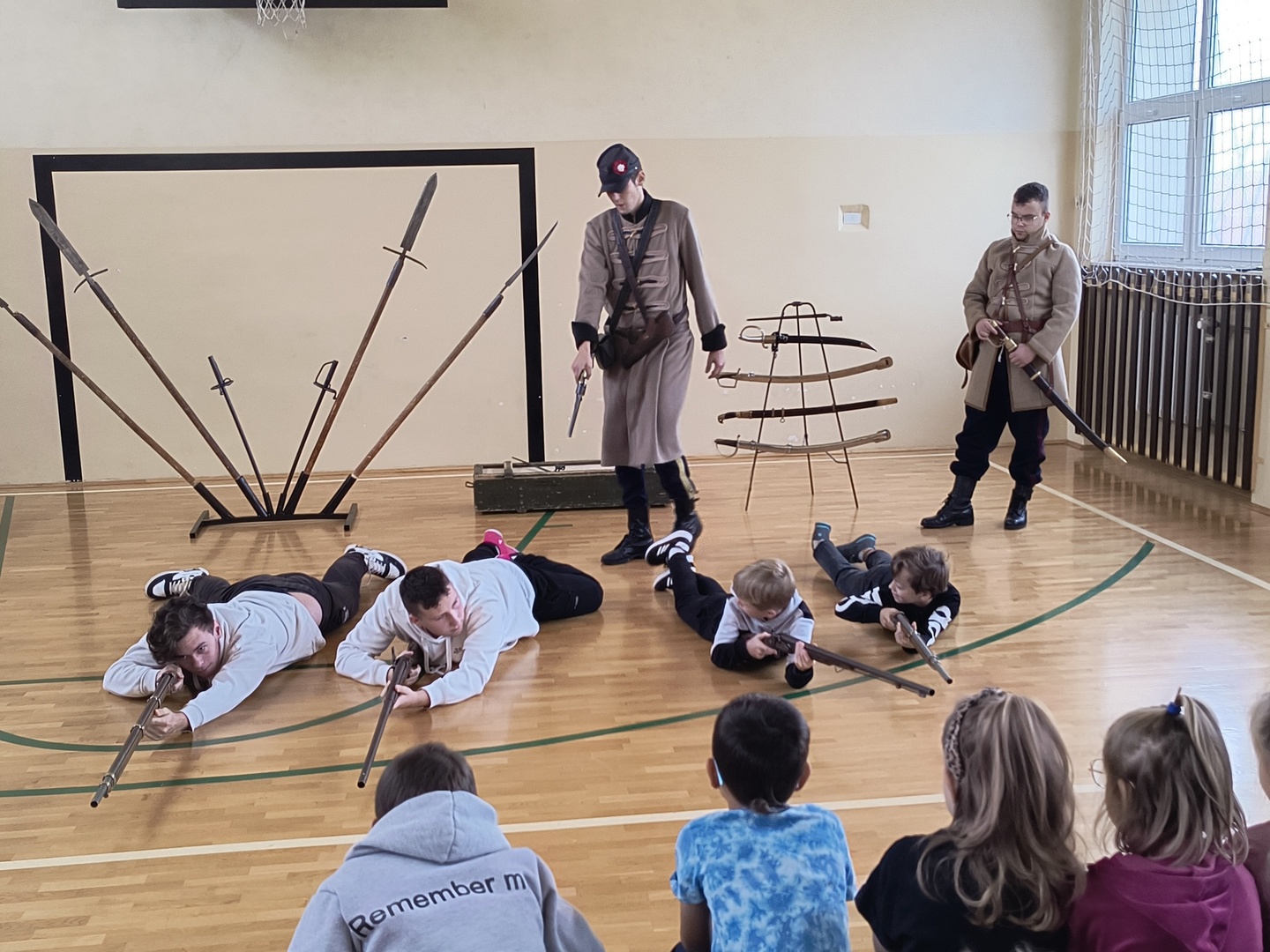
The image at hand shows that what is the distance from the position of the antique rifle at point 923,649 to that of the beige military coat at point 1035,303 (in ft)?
6.02

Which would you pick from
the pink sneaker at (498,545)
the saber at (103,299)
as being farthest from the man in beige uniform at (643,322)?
the saber at (103,299)

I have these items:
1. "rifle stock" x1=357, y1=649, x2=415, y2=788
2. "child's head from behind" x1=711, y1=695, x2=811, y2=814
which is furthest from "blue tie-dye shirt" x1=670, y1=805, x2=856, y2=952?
"rifle stock" x1=357, y1=649, x2=415, y2=788

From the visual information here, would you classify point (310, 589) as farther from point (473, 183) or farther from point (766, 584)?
point (473, 183)

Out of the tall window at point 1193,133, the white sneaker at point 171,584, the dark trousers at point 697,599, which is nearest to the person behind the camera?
the dark trousers at point 697,599

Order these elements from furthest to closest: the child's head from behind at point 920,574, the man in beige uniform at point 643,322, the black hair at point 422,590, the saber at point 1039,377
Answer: the saber at point 1039,377, the man in beige uniform at point 643,322, the child's head from behind at point 920,574, the black hair at point 422,590

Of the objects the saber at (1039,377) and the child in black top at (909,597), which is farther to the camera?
the saber at (1039,377)

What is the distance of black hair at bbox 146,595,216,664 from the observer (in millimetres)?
3250

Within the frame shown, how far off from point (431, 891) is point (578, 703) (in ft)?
6.22

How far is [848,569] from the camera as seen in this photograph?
14.6 feet

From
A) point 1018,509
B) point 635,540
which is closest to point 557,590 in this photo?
point 635,540

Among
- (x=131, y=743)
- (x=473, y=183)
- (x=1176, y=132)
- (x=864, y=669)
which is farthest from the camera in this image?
(x=473, y=183)

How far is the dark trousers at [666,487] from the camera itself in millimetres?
4887

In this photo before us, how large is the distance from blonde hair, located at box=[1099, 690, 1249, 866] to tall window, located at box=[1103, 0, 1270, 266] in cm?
451

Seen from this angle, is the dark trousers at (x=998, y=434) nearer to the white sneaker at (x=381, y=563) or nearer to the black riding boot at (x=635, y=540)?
the black riding boot at (x=635, y=540)
